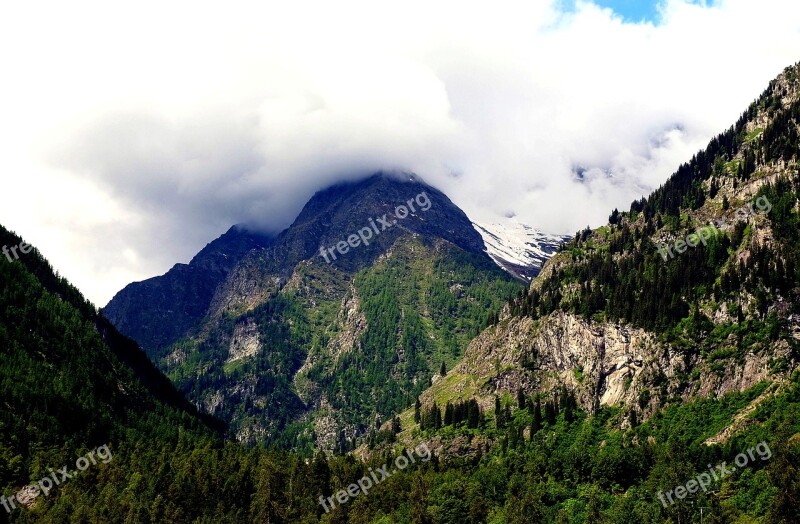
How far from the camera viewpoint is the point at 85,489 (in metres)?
189

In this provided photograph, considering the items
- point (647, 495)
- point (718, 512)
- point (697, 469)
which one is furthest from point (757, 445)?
point (718, 512)

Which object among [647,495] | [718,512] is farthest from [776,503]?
[647,495]

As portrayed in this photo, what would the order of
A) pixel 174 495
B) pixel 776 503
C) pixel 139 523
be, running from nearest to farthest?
1. pixel 776 503
2. pixel 139 523
3. pixel 174 495

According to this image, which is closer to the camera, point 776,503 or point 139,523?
point 776,503

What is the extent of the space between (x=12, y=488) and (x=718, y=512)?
588 feet

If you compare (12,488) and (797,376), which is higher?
(12,488)

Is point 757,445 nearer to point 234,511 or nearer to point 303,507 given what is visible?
point 303,507

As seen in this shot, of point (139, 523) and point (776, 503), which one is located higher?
Answer: point (139, 523)

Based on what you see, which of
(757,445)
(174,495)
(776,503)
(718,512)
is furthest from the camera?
(174,495)

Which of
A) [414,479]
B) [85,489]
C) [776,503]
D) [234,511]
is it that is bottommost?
[776,503]

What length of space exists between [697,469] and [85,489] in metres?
167

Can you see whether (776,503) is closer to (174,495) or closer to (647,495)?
(647,495)

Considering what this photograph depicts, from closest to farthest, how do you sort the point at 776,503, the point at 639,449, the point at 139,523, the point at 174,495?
the point at 776,503 < the point at 139,523 < the point at 174,495 < the point at 639,449

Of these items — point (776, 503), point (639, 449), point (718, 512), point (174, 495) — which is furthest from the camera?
point (639, 449)
